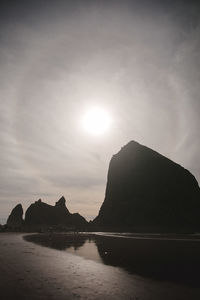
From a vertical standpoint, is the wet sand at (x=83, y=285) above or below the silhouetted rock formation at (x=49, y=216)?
below

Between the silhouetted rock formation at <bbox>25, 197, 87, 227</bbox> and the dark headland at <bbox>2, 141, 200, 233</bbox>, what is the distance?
62.1 metres

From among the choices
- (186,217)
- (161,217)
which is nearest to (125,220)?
(161,217)

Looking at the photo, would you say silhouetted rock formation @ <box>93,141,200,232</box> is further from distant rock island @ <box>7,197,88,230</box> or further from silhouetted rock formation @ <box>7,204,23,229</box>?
silhouetted rock formation @ <box>7,204,23,229</box>

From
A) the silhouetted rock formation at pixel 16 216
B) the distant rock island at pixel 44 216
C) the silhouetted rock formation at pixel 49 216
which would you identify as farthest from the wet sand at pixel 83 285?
the silhouetted rock formation at pixel 16 216

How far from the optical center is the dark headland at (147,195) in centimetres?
7925

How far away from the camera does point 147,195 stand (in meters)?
88.4

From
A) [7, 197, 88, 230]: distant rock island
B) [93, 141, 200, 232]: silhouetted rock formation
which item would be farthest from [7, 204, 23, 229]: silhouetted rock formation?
[93, 141, 200, 232]: silhouetted rock formation

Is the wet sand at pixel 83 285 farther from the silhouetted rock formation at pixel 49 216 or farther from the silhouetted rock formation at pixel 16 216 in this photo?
the silhouetted rock formation at pixel 16 216

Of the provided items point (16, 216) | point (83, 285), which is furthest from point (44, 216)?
point (83, 285)

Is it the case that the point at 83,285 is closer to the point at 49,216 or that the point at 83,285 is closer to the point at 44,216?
the point at 44,216

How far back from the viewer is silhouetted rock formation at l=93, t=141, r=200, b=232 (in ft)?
261

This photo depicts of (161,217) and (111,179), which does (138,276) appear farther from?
(111,179)

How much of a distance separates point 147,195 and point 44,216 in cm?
9466

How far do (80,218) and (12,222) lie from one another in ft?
167
